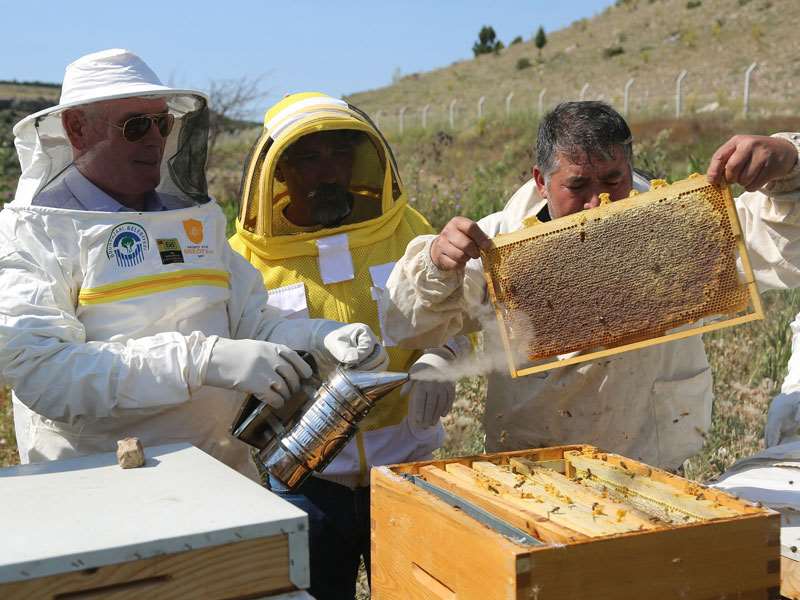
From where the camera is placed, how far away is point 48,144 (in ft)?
9.32

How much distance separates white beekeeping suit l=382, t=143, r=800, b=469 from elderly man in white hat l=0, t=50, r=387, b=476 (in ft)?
0.90

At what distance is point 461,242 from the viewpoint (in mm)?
2717

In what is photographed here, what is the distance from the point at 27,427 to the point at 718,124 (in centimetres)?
1980

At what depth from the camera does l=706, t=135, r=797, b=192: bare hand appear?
249 centimetres

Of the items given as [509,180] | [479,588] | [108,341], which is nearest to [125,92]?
[108,341]

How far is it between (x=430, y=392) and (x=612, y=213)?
2.96 ft

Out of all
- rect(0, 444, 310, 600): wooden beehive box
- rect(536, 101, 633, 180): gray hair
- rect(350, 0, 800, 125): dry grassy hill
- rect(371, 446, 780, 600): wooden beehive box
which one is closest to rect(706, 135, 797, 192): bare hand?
rect(536, 101, 633, 180): gray hair

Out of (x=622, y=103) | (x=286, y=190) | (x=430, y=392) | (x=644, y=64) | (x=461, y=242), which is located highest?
(x=644, y=64)

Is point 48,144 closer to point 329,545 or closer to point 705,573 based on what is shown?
point 329,545

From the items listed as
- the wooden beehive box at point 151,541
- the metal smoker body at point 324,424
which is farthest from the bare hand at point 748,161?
the wooden beehive box at point 151,541

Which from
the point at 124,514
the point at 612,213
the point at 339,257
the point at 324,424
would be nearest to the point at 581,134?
the point at 612,213

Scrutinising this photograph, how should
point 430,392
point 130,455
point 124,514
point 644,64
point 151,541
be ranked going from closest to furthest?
point 151,541 → point 124,514 → point 130,455 → point 430,392 → point 644,64

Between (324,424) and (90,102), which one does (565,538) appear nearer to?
(324,424)

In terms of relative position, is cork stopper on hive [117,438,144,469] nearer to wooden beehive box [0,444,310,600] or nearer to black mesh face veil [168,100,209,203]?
wooden beehive box [0,444,310,600]
